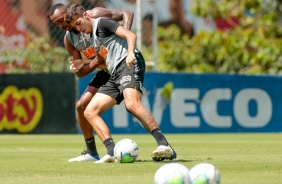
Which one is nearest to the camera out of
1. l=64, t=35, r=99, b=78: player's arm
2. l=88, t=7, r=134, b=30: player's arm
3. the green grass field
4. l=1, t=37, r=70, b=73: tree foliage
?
the green grass field

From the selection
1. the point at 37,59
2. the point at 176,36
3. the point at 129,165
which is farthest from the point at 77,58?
the point at 176,36

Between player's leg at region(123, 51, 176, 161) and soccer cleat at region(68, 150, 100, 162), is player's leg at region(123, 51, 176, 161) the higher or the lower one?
the higher one

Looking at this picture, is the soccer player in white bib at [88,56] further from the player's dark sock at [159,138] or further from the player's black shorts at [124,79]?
the player's dark sock at [159,138]

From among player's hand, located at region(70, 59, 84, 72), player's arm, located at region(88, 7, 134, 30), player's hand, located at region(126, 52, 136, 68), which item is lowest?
player's hand, located at region(70, 59, 84, 72)

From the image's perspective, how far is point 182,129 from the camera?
22.7 meters

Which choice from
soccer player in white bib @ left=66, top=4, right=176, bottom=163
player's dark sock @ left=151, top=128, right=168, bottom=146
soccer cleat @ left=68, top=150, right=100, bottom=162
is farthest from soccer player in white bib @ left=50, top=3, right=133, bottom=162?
player's dark sock @ left=151, top=128, right=168, bottom=146

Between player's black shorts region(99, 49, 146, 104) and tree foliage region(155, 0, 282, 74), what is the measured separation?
16147mm

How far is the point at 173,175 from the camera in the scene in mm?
7984

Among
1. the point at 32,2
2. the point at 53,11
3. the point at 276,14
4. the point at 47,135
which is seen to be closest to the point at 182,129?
the point at 47,135

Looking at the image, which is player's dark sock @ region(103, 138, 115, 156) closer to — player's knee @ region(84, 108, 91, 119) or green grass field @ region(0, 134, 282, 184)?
green grass field @ region(0, 134, 282, 184)

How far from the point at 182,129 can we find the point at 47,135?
10.9 ft

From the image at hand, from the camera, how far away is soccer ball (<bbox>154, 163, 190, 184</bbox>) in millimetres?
7961

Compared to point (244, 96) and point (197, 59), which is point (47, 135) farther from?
point (197, 59)

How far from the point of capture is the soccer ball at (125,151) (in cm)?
Answer: 1170
